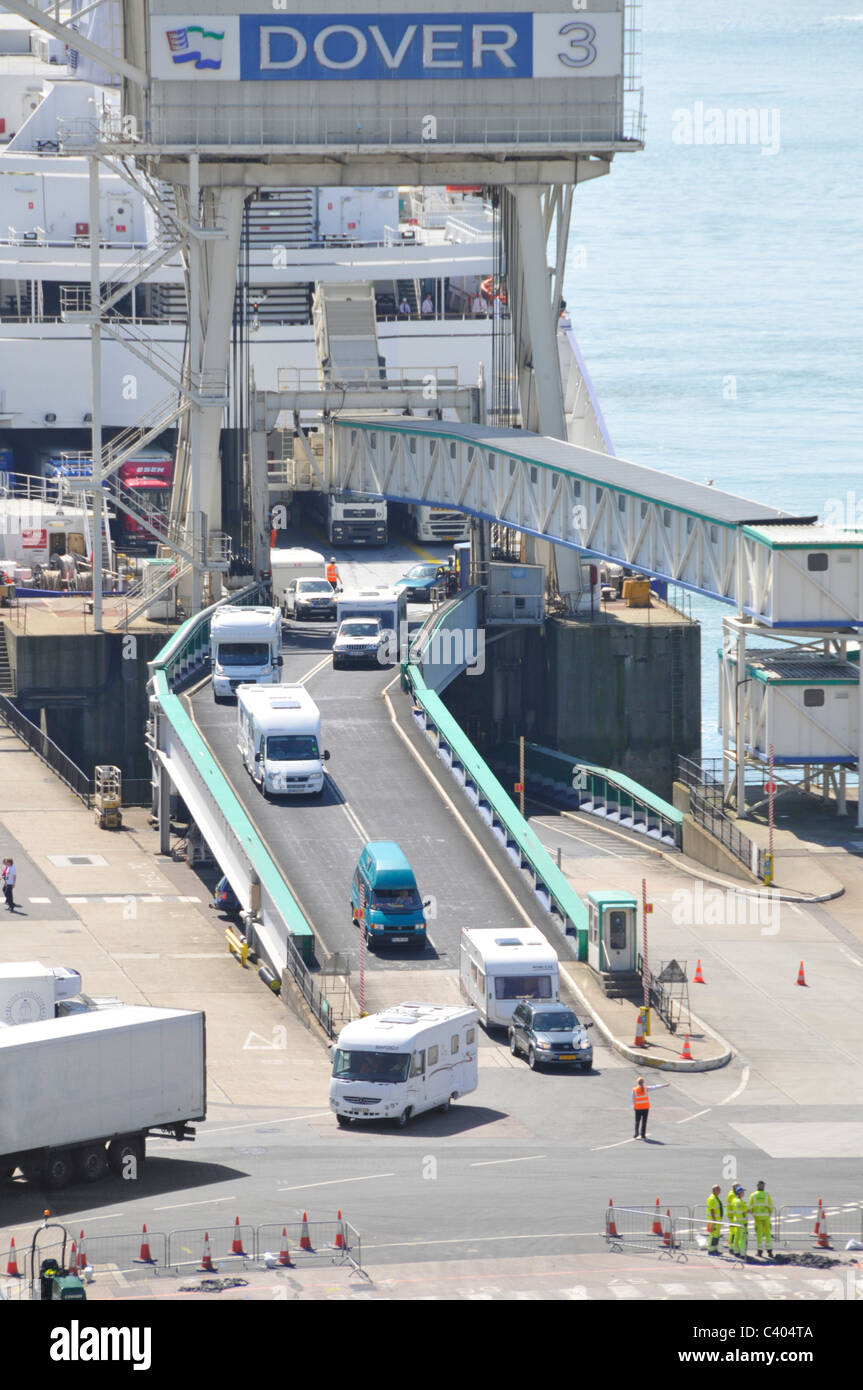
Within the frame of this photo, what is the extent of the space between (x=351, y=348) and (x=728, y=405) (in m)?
74.6

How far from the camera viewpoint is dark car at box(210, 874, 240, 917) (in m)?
61.8

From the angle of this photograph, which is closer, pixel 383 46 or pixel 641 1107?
pixel 641 1107

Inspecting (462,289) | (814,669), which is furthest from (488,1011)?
(462,289)

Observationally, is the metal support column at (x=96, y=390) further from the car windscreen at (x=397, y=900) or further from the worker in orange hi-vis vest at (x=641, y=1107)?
the worker in orange hi-vis vest at (x=641, y=1107)

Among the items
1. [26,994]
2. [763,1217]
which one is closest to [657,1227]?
[763,1217]

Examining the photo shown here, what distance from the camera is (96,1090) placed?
39812mm

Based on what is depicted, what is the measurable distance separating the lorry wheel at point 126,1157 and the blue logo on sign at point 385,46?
43756mm

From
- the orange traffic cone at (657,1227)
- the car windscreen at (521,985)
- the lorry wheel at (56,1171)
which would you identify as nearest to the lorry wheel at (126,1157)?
the lorry wheel at (56,1171)

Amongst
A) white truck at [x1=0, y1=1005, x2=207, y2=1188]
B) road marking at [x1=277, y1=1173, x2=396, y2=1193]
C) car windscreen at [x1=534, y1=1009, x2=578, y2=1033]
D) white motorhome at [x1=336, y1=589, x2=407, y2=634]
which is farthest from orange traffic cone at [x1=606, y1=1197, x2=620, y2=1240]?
white motorhome at [x1=336, y1=589, x2=407, y2=634]

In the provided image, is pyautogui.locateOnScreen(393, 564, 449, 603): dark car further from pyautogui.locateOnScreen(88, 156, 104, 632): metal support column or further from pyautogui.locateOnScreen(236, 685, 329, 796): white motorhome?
pyautogui.locateOnScreen(236, 685, 329, 796): white motorhome

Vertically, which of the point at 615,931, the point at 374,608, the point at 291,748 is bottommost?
the point at 615,931

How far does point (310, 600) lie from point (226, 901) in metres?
19.2

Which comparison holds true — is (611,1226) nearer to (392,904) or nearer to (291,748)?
(392,904)

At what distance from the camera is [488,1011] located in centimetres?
5006
